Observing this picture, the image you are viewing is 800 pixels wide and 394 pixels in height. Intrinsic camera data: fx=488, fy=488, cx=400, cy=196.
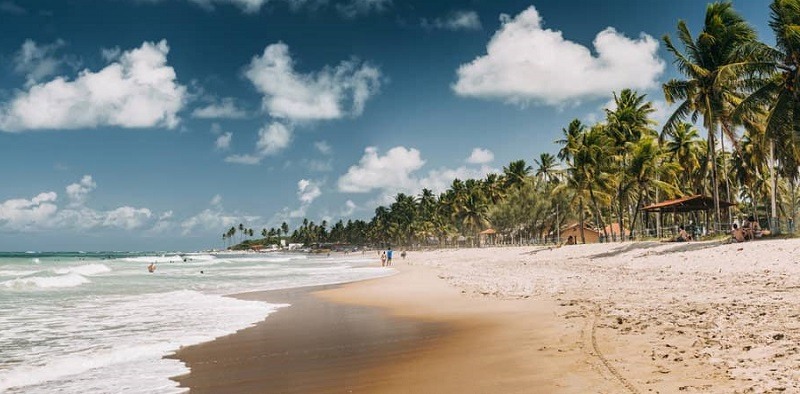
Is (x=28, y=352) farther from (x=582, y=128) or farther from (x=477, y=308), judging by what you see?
(x=582, y=128)

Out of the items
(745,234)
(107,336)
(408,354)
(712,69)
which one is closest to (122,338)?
(107,336)

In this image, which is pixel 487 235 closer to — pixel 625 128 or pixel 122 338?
pixel 625 128

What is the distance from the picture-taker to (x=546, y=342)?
8109 millimetres

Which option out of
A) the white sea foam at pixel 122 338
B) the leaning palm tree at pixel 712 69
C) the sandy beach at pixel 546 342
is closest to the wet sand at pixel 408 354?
the sandy beach at pixel 546 342

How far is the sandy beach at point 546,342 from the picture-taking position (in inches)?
227

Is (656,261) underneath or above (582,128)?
underneath

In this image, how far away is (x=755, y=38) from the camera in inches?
1039

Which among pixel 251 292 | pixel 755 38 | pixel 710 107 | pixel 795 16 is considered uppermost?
pixel 755 38

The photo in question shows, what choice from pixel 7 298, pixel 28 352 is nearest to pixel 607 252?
pixel 28 352

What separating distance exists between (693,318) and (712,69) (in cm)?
2367

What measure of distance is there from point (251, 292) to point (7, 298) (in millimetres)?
10617

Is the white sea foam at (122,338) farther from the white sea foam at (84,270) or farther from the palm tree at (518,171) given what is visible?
the palm tree at (518,171)

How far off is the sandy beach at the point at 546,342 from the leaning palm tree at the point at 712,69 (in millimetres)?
12786

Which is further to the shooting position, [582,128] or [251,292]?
[582,128]
